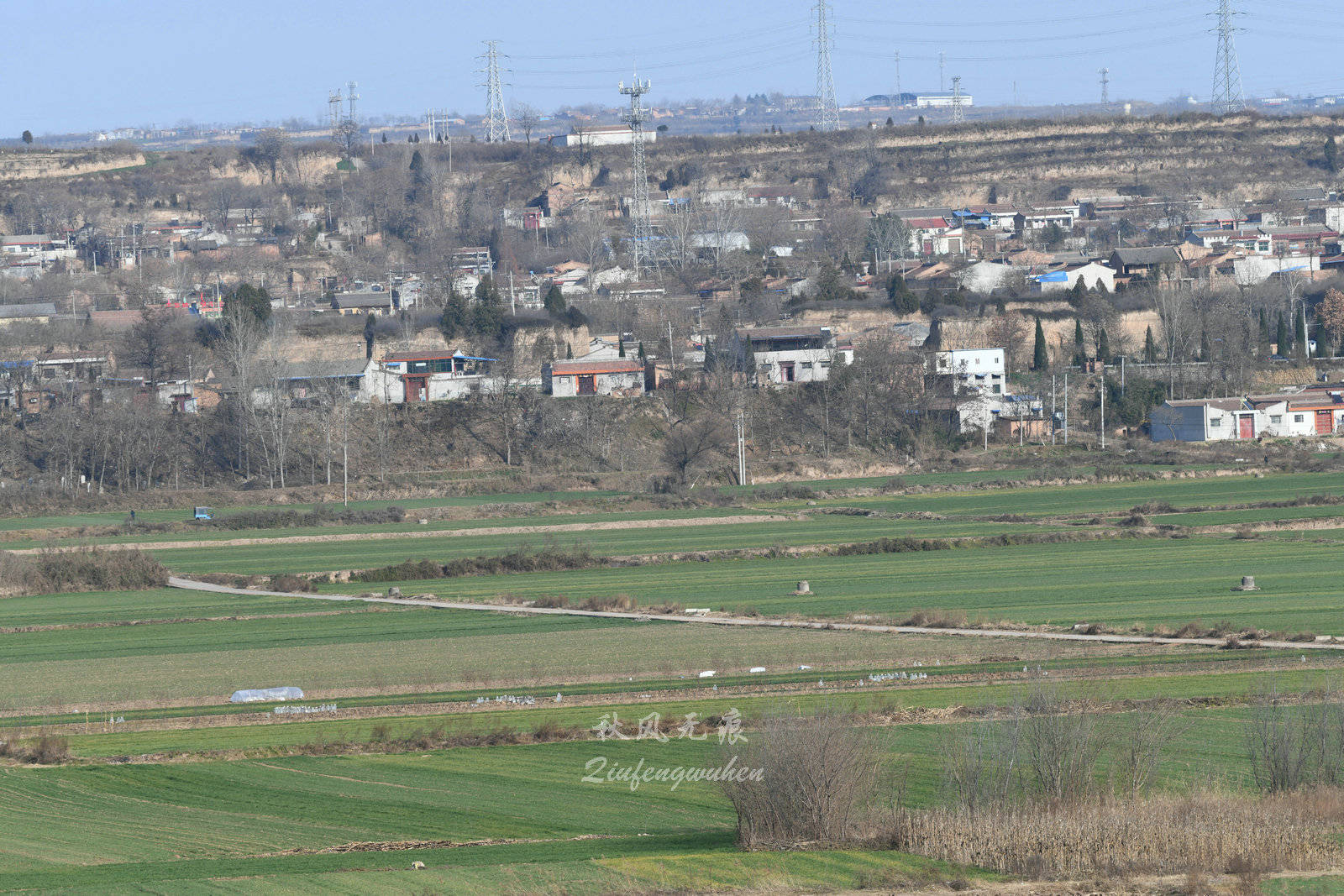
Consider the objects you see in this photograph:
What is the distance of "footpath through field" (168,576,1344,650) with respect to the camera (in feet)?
86.4

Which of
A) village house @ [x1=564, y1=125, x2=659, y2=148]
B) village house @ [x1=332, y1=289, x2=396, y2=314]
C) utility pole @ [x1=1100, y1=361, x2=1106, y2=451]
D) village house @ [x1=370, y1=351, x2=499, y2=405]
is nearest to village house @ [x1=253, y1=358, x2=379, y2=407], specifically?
village house @ [x1=370, y1=351, x2=499, y2=405]

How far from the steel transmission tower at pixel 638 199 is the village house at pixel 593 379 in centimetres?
2195

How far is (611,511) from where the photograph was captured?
Result: 50750mm

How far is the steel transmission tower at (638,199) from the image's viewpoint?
8238 cm

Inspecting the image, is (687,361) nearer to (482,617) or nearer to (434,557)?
(434,557)

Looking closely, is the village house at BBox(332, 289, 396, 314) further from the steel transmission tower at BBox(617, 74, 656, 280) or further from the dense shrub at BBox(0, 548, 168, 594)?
the dense shrub at BBox(0, 548, 168, 594)

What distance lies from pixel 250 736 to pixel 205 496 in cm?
3364

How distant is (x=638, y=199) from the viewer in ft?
294

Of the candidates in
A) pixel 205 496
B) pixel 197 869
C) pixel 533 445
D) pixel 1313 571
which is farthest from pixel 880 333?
pixel 197 869

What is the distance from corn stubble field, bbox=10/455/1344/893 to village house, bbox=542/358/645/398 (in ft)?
59.8

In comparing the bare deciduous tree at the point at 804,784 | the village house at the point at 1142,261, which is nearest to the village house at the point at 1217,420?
the village house at the point at 1142,261

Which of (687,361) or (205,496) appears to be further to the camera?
(687,361)

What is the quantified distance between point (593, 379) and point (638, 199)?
28344mm

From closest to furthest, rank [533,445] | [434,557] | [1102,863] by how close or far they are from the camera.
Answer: [1102,863]
[434,557]
[533,445]
